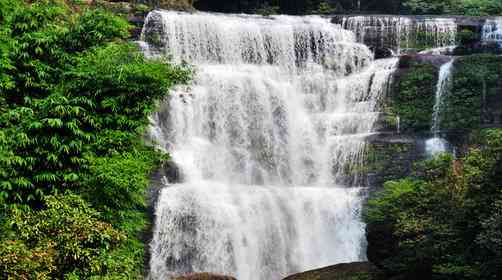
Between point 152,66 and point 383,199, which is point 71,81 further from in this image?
point 383,199

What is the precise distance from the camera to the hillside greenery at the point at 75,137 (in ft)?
40.6

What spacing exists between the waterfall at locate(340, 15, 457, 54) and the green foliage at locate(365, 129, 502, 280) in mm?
14767

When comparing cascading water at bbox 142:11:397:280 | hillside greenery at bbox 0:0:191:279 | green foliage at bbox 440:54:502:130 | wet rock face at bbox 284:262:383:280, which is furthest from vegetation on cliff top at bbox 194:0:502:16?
hillside greenery at bbox 0:0:191:279

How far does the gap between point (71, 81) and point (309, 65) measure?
53.1ft

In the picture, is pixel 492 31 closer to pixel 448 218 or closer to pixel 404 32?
pixel 404 32

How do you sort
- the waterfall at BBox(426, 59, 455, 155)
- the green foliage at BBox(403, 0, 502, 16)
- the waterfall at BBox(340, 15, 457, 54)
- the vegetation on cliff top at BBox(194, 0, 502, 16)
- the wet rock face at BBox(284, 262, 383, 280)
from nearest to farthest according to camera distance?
the wet rock face at BBox(284, 262, 383, 280), the waterfall at BBox(426, 59, 455, 155), the waterfall at BBox(340, 15, 457, 54), the vegetation on cliff top at BBox(194, 0, 502, 16), the green foliage at BBox(403, 0, 502, 16)

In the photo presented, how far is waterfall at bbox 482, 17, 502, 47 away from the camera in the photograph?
98.8 feet

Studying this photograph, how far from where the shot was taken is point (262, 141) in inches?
1017

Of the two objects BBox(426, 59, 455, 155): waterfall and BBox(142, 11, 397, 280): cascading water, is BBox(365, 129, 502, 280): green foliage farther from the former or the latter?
BBox(426, 59, 455, 155): waterfall

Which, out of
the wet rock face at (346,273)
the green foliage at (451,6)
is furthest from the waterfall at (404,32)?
the wet rock face at (346,273)

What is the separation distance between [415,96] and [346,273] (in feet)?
39.3

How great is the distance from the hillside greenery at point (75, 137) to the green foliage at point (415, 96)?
1359cm

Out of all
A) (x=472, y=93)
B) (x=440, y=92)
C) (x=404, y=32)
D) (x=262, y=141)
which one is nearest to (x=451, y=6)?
(x=404, y=32)

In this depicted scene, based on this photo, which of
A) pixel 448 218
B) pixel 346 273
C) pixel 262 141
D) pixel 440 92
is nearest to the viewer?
pixel 448 218
